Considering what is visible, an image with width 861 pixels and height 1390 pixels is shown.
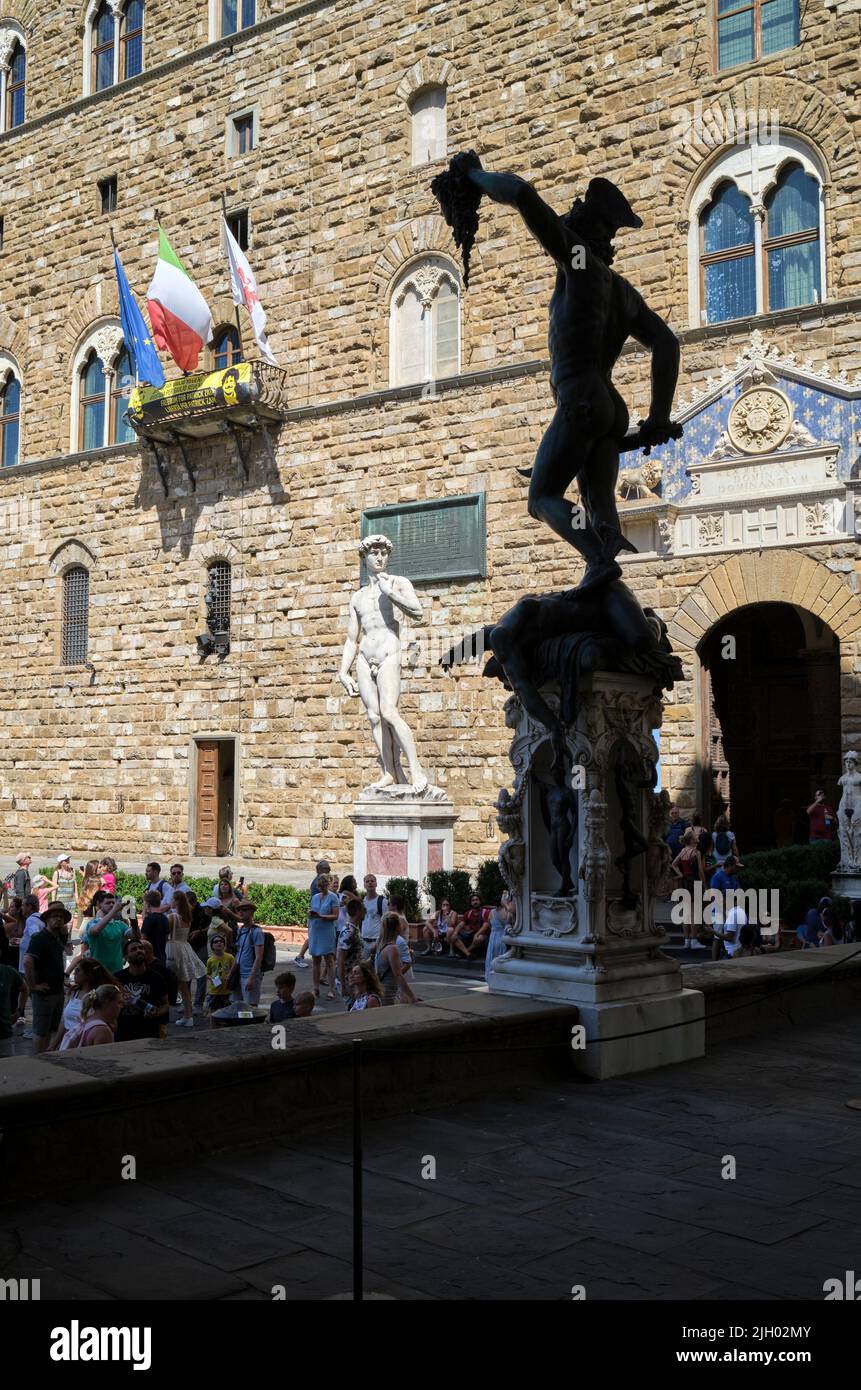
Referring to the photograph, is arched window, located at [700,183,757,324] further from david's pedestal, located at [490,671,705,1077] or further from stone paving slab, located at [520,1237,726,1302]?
stone paving slab, located at [520,1237,726,1302]

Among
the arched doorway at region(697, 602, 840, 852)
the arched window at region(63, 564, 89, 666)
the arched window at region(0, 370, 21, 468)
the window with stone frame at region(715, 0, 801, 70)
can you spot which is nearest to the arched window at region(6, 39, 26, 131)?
the arched window at region(0, 370, 21, 468)

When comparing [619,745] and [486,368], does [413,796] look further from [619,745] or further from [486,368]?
[619,745]

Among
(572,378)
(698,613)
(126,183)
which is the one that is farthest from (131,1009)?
(126,183)

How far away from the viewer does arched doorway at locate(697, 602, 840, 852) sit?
2088 centimetres

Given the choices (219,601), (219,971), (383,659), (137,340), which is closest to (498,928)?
(219,971)

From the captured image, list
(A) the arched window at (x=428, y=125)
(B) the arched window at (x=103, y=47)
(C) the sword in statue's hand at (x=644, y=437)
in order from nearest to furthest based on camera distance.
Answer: (C) the sword in statue's hand at (x=644, y=437)
(A) the arched window at (x=428, y=125)
(B) the arched window at (x=103, y=47)

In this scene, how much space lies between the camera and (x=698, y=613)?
15.6 metres

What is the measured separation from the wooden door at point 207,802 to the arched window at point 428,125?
9972mm

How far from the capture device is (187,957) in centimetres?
1033

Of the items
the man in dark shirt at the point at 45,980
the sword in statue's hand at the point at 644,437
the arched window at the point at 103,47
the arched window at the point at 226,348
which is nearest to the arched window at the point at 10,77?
the arched window at the point at 103,47

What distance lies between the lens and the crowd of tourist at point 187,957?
7.22 meters

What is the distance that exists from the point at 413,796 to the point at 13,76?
63.8 feet

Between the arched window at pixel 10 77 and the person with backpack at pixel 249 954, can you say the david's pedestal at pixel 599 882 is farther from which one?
the arched window at pixel 10 77

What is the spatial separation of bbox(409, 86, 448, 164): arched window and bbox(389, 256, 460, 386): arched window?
164 cm
